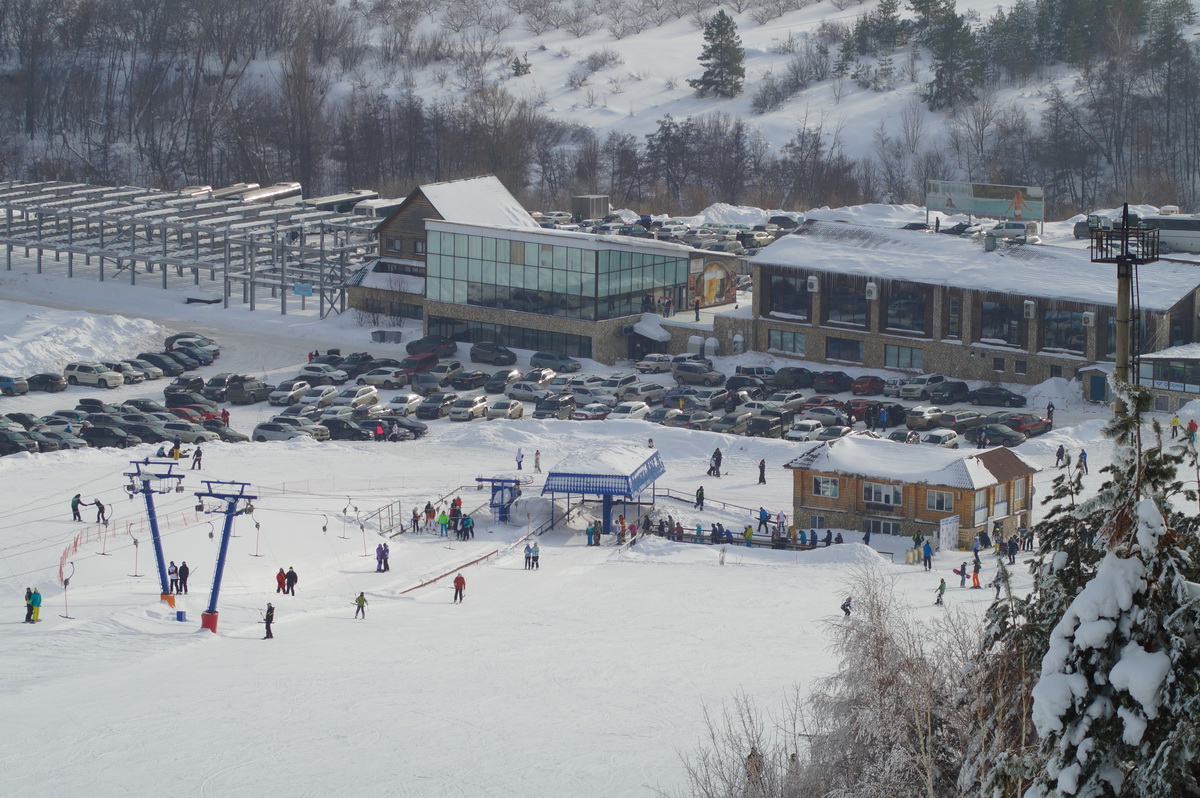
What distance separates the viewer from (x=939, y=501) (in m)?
44.9

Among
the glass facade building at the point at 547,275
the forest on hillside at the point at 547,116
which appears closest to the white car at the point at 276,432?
the glass facade building at the point at 547,275

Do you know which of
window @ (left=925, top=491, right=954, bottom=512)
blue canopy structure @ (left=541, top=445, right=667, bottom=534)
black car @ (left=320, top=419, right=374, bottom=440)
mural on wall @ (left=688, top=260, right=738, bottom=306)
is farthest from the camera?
mural on wall @ (left=688, top=260, right=738, bottom=306)

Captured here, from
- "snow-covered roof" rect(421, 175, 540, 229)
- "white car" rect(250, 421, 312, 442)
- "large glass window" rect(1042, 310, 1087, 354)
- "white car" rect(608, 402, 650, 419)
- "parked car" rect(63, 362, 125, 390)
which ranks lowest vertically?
"white car" rect(250, 421, 312, 442)

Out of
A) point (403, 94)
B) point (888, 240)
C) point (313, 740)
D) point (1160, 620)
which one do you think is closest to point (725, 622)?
point (313, 740)

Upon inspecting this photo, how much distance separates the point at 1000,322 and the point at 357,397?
985 inches

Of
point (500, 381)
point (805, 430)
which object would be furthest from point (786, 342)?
point (805, 430)

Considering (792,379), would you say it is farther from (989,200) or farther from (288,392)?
(288,392)

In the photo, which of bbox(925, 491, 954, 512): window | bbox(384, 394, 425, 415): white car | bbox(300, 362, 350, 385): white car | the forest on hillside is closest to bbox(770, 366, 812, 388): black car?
bbox(384, 394, 425, 415): white car

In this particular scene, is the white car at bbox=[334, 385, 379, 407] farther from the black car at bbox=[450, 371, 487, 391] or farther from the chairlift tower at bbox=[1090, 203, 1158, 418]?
the chairlift tower at bbox=[1090, 203, 1158, 418]

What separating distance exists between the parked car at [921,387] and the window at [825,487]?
54.0 feet

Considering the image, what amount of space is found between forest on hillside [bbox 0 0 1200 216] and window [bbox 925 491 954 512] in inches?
2399

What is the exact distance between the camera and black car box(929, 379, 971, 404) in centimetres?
6138

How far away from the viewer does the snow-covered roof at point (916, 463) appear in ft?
147

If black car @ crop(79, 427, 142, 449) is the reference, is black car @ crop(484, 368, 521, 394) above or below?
above
